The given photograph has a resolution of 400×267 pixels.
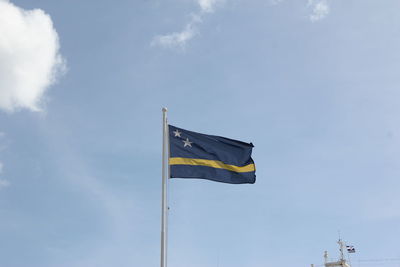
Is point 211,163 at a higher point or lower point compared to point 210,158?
lower

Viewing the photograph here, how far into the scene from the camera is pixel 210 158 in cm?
1991

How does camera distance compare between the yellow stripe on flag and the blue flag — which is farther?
the blue flag

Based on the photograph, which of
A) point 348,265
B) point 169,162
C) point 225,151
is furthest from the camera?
point 348,265

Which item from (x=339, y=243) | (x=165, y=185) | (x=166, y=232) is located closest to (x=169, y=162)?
(x=165, y=185)

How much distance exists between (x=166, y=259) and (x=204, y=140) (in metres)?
5.32

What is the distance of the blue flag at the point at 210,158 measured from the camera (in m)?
19.3

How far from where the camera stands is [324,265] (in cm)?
6288

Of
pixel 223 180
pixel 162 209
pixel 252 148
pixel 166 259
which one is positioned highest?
pixel 252 148

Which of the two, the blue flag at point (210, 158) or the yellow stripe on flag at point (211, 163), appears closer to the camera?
the yellow stripe on flag at point (211, 163)

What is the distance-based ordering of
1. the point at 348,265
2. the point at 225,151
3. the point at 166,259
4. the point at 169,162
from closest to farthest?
the point at 166,259
the point at 169,162
the point at 225,151
the point at 348,265

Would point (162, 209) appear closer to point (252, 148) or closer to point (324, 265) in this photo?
point (252, 148)

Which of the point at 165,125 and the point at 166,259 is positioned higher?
the point at 165,125

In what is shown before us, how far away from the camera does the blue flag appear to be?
19.3m

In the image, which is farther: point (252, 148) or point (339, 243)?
point (339, 243)
